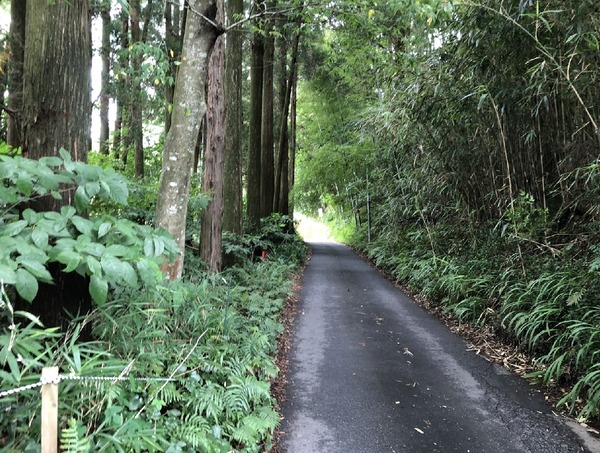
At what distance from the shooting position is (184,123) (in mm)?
4113

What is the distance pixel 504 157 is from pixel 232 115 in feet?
15.9

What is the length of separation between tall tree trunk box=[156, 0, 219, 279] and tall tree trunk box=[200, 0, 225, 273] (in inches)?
77.1

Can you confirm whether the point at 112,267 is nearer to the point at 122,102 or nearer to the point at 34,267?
the point at 34,267

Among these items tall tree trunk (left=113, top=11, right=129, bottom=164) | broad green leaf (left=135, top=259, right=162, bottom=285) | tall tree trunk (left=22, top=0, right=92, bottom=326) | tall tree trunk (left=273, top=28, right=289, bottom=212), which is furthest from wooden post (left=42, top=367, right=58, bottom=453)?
tall tree trunk (left=273, top=28, right=289, bottom=212)

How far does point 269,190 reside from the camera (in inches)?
552

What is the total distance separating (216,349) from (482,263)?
551 cm

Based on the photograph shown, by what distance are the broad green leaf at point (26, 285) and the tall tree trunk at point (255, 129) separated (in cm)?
963

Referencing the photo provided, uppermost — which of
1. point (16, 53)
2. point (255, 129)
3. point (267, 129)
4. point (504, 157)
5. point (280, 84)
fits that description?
point (280, 84)

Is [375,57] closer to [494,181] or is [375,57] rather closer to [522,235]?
[494,181]

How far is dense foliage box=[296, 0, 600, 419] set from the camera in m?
4.43

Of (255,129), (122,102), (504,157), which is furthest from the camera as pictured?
(122,102)

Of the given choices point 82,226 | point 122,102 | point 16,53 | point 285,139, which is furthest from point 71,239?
point 285,139

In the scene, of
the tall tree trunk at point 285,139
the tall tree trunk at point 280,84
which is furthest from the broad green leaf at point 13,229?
the tall tree trunk at point 280,84

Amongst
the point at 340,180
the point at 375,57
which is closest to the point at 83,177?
the point at 375,57
